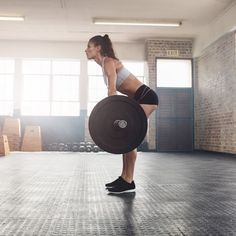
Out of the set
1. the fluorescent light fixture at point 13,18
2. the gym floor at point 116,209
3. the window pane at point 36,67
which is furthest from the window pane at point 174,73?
the gym floor at point 116,209

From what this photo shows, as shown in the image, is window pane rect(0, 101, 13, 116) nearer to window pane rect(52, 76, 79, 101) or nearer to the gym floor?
window pane rect(52, 76, 79, 101)

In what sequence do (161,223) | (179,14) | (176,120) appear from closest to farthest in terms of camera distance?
(161,223) < (179,14) < (176,120)

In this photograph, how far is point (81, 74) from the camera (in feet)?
36.1

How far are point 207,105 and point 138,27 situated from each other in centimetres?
288

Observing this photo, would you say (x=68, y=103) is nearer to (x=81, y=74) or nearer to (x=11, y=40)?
(x=81, y=74)

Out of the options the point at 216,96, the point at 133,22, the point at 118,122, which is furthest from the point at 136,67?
the point at 118,122

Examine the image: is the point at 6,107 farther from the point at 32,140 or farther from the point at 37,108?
the point at 32,140

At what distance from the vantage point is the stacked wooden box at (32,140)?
10.2 m

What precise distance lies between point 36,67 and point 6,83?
41.1 inches

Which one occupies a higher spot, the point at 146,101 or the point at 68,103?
the point at 68,103

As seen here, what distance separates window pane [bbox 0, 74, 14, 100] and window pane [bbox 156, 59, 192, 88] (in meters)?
4.54

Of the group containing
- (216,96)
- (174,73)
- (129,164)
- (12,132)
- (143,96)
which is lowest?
(129,164)

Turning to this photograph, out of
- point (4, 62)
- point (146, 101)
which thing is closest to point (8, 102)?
point (4, 62)

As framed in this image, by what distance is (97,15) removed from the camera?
335 inches
